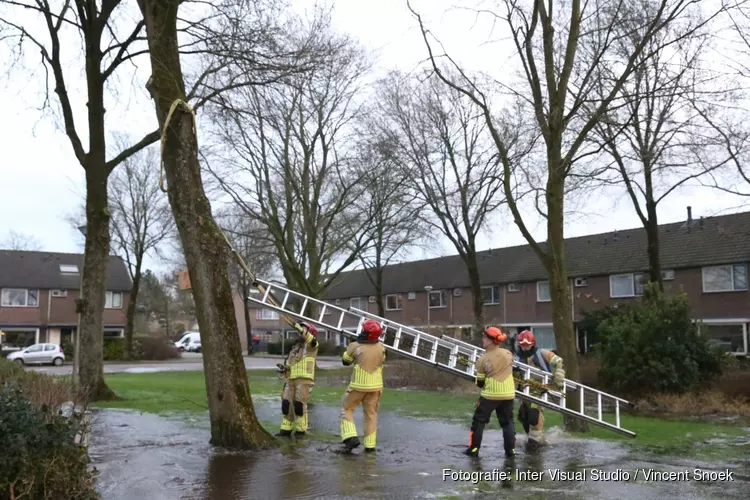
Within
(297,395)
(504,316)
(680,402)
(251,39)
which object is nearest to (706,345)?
(680,402)

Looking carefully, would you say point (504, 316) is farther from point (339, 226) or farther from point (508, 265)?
point (339, 226)

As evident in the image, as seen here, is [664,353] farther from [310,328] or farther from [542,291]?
[542,291]

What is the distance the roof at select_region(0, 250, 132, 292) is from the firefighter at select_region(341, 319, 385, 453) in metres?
44.0

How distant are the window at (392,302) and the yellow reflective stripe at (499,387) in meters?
45.4

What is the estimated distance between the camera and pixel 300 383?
10.2 metres

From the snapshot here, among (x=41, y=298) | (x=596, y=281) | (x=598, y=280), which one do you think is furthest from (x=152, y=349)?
(x=598, y=280)

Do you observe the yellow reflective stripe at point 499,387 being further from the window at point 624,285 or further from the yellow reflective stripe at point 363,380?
the window at point 624,285

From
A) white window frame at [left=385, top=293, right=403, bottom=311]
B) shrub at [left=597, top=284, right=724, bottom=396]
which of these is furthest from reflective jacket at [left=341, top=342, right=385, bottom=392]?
white window frame at [left=385, top=293, right=403, bottom=311]

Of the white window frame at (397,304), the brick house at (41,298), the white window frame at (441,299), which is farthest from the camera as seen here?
the white window frame at (397,304)

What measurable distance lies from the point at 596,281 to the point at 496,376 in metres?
30.2

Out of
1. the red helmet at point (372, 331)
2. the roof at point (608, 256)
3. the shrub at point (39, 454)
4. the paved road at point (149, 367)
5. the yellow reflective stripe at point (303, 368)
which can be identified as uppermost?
the roof at point (608, 256)

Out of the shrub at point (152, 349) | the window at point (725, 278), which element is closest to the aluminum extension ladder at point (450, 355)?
the window at point (725, 278)

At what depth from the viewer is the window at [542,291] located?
132ft

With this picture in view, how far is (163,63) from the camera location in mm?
9414
